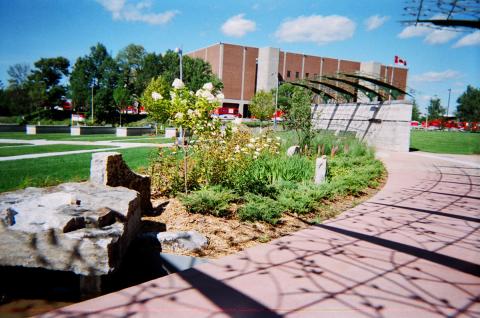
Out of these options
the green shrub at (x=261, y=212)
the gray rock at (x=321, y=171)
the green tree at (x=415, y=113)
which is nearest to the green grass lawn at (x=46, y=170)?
the green shrub at (x=261, y=212)

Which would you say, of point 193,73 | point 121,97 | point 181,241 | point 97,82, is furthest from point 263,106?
point 181,241

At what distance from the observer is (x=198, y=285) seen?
2.78 meters

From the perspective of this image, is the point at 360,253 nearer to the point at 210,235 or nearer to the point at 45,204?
the point at 210,235

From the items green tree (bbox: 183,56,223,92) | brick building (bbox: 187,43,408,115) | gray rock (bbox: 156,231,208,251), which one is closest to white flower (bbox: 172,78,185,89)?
gray rock (bbox: 156,231,208,251)

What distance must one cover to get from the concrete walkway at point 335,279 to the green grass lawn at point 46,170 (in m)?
3.99

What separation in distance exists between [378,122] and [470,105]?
54834mm

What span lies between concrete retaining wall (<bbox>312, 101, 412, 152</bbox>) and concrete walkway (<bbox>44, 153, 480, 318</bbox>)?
11185 mm

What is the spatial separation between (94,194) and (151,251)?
106cm

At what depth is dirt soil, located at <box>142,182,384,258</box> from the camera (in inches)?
150

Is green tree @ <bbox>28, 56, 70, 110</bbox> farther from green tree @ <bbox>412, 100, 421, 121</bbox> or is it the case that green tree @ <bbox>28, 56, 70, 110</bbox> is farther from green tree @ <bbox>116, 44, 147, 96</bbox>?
green tree @ <bbox>412, 100, 421, 121</bbox>

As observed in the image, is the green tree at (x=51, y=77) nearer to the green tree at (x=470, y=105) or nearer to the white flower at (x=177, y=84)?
the white flower at (x=177, y=84)

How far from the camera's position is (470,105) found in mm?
58750

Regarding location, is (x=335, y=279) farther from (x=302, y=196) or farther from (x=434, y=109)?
(x=434, y=109)

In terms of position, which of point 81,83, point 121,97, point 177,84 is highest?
point 81,83
